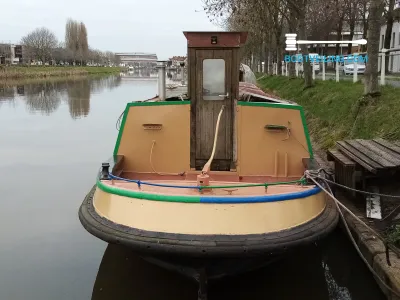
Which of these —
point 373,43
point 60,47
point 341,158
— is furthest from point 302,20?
point 60,47

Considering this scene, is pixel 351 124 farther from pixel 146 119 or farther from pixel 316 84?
pixel 316 84

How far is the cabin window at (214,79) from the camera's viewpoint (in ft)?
22.1

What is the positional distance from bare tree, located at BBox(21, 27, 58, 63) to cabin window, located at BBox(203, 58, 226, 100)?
90.6 m

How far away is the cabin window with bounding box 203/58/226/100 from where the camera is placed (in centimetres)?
674

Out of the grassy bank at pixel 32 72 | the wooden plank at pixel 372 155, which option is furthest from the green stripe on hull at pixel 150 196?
the grassy bank at pixel 32 72

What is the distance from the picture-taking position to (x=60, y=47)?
4178 inches

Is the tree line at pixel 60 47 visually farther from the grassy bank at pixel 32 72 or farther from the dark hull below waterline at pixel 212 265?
the dark hull below waterline at pixel 212 265

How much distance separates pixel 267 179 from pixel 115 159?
6.99 ft

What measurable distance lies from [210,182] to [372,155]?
8.13ft

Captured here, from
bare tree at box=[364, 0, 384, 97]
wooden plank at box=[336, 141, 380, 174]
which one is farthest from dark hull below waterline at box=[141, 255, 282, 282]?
bare tree at box=[364, 0, 384, 97]

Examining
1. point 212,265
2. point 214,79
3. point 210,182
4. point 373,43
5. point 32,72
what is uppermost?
point 373,43

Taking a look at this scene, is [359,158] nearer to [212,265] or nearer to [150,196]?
[212,265]

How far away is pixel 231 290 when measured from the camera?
5.68 metres

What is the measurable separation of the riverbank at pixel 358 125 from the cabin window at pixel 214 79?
2.47 m
